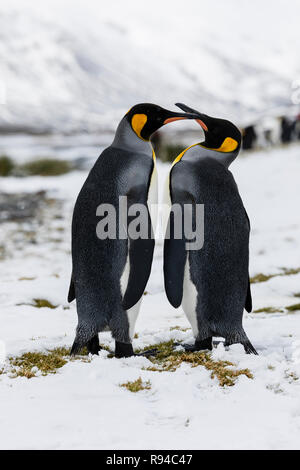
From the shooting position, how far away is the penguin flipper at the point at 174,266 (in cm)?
350

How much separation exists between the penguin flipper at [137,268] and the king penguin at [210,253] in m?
0.17

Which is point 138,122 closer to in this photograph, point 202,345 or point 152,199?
point 152,199

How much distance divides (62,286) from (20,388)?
2.96m

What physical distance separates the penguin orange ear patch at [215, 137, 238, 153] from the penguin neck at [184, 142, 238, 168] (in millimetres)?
23

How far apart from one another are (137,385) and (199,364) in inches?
19.0

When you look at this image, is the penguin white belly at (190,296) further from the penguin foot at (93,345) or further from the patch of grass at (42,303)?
the patch of grass at (42,303)

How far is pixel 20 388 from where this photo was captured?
9.84 ft

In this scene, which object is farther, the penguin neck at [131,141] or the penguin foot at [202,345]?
the penguin foot at [202,345]

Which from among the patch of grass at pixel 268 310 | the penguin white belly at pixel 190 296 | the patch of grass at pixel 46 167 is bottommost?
the patch of grass at pixel 268 310

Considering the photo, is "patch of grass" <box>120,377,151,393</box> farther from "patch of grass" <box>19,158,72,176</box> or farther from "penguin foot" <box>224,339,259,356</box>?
"patch of grass" <box>19,158,72,176</box>

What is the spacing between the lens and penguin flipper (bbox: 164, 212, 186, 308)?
11.5ft

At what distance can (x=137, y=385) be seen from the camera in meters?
3.02

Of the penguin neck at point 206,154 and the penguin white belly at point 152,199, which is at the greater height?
the penguin neck at point 206,154

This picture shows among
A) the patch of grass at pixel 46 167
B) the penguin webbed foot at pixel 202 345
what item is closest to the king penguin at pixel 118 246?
the penguin webbed foot at pixel 202 345
